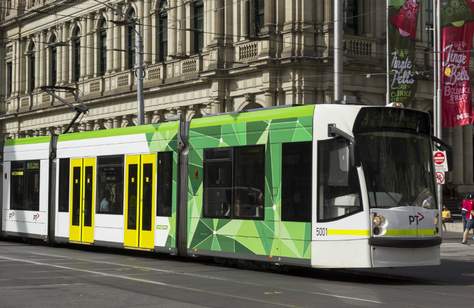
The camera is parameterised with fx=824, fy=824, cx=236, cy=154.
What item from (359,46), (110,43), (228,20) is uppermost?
(110,43)

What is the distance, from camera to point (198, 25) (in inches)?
1702

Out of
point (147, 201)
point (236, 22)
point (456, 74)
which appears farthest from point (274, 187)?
point (236, 22)

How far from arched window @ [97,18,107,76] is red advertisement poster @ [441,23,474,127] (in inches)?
1070

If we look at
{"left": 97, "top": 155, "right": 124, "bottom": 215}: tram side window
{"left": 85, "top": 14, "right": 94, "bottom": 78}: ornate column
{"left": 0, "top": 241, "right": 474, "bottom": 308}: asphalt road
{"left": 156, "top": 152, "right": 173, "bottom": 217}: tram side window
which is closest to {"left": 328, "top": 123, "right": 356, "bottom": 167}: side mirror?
{"left": 0, "top": 241, "right": 474, "bottom": 308}: asphalt road

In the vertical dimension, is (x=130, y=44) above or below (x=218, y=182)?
above

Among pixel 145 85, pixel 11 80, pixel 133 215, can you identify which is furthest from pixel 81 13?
pixel 133 215

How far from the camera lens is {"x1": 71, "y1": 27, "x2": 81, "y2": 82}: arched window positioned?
53531 mm

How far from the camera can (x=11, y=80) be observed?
62594 mm

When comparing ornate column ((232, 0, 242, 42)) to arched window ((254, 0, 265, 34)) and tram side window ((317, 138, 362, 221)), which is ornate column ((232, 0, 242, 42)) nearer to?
arched window ((254, 0, 265, 34))

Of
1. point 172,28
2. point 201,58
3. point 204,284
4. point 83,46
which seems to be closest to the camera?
point 204,284

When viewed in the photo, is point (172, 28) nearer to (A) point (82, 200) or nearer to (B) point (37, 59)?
(B) point (37, 59)

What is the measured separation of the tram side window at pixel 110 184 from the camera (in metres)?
19.2

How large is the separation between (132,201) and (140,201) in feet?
1.07

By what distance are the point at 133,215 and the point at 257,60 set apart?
19.7m
